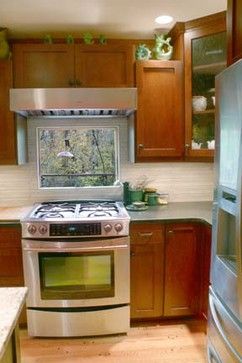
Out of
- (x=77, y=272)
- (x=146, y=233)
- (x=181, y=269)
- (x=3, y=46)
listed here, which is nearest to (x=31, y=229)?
(x=77, y=272)

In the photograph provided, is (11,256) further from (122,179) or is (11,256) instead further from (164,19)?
(164,19)

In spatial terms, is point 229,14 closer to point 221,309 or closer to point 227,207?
point 227,207

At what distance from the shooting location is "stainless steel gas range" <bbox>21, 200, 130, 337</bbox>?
2.44 metres

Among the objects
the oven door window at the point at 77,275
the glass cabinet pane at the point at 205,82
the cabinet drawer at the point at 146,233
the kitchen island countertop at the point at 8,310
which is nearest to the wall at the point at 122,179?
the glass cabinet pane at the point at 205,82

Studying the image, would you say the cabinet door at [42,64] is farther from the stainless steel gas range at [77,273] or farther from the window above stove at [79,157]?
the stainless steel gas range at [77,273]

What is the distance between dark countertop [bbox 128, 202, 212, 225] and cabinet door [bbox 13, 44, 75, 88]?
1201 mm

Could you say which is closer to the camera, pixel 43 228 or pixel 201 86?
pixel 43 228

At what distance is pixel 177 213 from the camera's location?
107 inches

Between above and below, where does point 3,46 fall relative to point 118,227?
above

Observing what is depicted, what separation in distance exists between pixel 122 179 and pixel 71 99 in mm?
981

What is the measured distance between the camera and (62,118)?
3084mm

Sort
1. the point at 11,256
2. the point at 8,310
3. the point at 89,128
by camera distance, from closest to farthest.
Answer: the point at 8,310, the point at 11,256, the point at 89,128

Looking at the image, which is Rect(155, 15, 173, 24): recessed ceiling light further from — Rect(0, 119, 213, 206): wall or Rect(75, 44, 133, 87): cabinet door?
Rect(0, 119, 213, 206): wall

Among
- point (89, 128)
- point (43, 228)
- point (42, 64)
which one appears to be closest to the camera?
point (43, 228)
